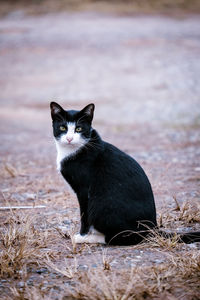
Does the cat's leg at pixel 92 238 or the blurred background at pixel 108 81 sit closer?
the cat's leg at pixel 92 238

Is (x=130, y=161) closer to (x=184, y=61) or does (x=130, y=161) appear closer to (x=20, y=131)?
(x=20, y=131)

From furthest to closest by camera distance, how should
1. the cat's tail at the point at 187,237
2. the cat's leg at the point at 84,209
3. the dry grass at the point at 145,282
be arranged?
the cat's leg at the point at 84,209 < the cat's tail at the point at 187,237 < the dry grass at the point at 145,282

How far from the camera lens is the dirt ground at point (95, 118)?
11.1ft

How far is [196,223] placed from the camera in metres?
4.21

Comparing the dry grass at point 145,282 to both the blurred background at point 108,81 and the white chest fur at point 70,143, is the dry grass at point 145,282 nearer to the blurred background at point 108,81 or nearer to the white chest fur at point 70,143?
the white chest fur at point 70,143

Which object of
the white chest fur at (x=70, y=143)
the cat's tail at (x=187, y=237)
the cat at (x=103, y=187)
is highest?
the white chest fur at (x=70, y=143)

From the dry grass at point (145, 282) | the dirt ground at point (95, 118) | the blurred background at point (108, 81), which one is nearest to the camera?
the dry grass at point (145, 282)

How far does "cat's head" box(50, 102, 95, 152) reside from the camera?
383 cm

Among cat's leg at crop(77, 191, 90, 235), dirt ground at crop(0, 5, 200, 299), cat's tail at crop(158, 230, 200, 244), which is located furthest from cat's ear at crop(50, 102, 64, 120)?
cat's tail at crop(158, 230, 200, 244)

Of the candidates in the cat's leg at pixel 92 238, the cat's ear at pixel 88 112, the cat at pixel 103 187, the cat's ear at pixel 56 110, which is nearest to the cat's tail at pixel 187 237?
the cat at pixel 103 187

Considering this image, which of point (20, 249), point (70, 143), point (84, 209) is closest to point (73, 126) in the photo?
point (70, 143)

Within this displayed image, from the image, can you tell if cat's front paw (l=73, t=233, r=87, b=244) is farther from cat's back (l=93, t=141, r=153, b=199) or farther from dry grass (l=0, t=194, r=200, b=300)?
cat's back (l=93, t=141, r=153, b=199)

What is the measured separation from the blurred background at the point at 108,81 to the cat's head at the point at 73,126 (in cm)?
168

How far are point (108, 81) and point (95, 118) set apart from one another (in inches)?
163
